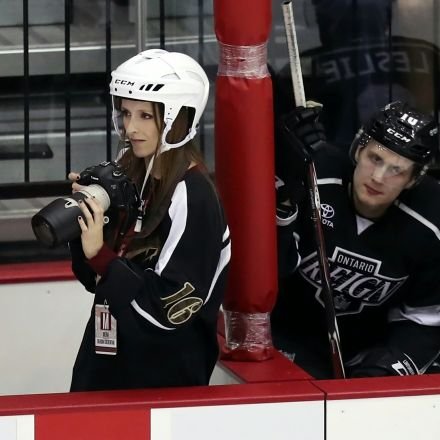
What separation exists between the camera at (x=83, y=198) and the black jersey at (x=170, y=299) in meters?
0.09

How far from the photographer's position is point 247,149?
296 centimetres

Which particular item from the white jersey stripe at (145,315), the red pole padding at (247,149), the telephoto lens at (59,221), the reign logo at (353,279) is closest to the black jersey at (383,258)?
the reign logo at (353,279)

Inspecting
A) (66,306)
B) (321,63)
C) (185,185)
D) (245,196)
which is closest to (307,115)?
(245,196)

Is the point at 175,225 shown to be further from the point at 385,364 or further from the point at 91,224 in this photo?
the point at 385,364

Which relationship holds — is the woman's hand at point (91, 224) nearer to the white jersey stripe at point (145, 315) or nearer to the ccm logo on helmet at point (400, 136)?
the white jersey stripe at point (145, 315)

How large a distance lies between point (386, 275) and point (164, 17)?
131 centimetres

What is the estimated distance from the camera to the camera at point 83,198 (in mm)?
2590

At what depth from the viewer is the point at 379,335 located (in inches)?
139

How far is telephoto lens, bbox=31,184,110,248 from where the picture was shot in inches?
102

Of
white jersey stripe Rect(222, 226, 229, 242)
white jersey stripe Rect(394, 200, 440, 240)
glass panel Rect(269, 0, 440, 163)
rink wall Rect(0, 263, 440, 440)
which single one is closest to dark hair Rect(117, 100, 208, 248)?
white jersey stripe Rect(222, 226, 229, 242)

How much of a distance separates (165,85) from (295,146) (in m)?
0.51

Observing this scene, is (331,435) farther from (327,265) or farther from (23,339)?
(23,339)

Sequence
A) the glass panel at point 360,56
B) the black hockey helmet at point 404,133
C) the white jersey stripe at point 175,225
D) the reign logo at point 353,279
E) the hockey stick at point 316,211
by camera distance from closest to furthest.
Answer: the white jersey stripe at point 175,225, the hockey stick at point 316,211, the black hockey helmet at point 404,133, the reign logo at point 353,279, the glass panel at point 360,56

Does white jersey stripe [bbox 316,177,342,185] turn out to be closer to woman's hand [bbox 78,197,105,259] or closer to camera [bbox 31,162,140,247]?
camera [bbox 31,162,140,247]
